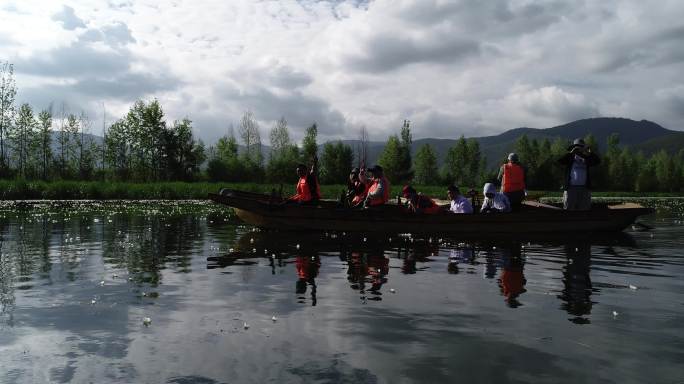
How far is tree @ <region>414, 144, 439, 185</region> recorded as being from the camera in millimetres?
111188

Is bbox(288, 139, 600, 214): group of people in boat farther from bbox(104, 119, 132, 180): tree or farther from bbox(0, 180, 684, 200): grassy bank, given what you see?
bbox(104, 119, 132, 180): tree

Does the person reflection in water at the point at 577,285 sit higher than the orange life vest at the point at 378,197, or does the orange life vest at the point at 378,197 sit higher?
the orange life vest at the point at 378,197

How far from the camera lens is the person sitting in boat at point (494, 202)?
770 inches

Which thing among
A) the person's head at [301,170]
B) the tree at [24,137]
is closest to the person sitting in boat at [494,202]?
the person's head at [301,170]

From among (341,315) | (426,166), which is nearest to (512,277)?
(341,315)

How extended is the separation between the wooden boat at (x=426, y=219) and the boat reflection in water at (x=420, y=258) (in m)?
0.59

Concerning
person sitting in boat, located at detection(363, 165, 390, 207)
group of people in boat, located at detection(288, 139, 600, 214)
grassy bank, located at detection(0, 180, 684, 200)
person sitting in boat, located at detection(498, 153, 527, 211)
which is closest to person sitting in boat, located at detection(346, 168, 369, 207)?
group of people in boat, located at detection(288, 139, 600, 214)

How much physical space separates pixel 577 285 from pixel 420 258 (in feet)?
15.1

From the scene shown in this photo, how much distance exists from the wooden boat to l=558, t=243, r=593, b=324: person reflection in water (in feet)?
11.6

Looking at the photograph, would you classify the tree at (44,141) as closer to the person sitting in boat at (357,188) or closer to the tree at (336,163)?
the tree at (336,163)

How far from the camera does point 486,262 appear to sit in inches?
534

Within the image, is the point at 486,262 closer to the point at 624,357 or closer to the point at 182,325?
the point at 624,357

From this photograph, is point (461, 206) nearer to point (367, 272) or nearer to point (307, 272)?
point (367, 272)

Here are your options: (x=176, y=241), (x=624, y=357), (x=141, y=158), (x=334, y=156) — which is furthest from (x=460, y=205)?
(x=334, y=156)
